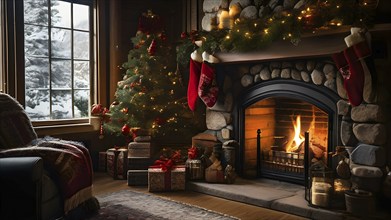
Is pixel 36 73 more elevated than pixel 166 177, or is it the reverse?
pixel 36 73

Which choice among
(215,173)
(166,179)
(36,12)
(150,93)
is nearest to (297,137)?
(215,173)

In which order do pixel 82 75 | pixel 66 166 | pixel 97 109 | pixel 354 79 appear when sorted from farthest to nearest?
pixel 82 75
pixel 97 109
pixel 354 79
pixel 66 166

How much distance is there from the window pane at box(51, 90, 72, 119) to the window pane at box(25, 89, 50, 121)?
0.27 feet

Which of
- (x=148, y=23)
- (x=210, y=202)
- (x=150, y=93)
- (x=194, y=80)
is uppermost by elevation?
(x=148, y=23)

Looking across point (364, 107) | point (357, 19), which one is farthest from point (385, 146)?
point (357, 19)

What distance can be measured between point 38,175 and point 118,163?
2101mm

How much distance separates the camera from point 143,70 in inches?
185

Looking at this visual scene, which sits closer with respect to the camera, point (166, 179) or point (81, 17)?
point (166, 179)

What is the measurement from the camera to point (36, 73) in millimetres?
4488

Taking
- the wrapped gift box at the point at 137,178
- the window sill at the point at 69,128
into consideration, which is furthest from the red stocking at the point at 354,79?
the window sill at the point at 69,128

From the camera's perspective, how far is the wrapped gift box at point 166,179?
401 centimetres

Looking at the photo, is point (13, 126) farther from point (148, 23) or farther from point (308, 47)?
point (308, 47)

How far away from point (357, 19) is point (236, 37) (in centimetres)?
108

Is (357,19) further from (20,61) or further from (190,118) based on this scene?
(20,61)
